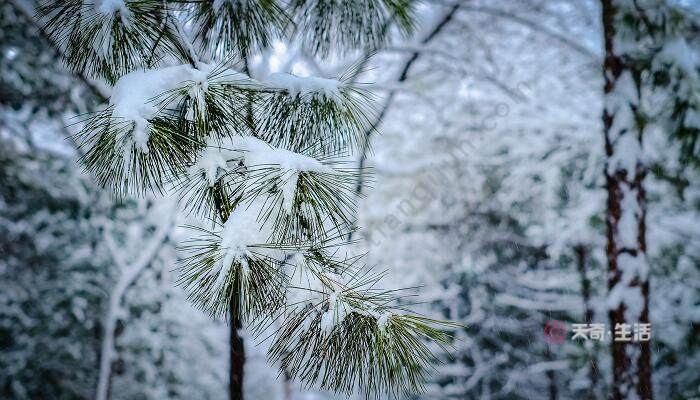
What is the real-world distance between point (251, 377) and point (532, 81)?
296 inches

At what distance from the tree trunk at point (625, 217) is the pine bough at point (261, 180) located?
6.70ft

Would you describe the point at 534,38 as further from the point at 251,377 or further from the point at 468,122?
the point at 251,377

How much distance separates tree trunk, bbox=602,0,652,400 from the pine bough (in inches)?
80.5

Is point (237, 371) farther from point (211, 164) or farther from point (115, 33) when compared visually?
point (115, 33)

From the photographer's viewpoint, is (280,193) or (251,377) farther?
(251,377)

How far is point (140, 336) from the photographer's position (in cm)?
589

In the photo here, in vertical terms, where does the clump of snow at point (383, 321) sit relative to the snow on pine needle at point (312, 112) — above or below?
below

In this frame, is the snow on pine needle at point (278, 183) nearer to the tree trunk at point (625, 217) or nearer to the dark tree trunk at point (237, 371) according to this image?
the dark tree trunk at point (237, 371)

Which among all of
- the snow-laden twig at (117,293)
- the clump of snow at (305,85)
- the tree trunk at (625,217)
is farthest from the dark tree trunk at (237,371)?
the snow-laden twig at (117,293)

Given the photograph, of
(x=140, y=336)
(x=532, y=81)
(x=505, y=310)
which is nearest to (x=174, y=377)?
(x=140, y=336)

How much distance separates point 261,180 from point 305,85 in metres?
0.33

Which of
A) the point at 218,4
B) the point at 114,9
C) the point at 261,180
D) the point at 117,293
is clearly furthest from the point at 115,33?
the point at 117,293

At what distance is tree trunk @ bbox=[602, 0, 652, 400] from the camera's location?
8.36 ft

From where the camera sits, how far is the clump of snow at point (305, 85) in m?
1.17
